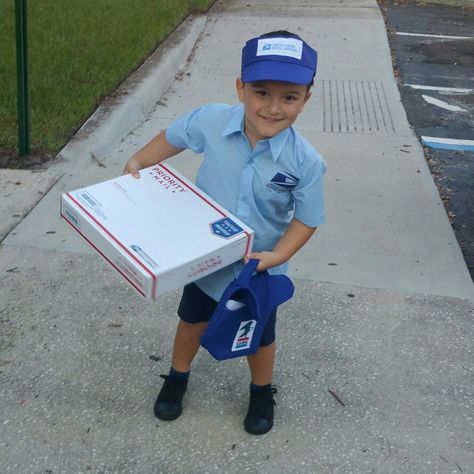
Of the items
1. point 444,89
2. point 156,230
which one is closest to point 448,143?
point 444,89

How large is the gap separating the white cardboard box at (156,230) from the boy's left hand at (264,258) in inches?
1.2

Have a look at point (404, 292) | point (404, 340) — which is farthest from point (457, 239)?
point (404, 340)

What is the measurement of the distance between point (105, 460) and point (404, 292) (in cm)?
175

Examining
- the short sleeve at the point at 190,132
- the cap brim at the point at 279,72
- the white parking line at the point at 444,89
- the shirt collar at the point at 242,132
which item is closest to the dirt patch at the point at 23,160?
the short sleeve at the point at 190,132

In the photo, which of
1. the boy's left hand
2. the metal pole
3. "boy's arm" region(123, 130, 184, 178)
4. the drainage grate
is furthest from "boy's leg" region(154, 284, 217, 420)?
the drainage grate

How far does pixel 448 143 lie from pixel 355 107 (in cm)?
93

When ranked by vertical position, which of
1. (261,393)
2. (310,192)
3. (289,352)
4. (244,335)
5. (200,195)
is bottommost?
(289,352)

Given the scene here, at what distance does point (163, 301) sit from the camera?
346 centimetres

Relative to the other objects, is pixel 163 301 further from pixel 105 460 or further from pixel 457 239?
pixel 457 239

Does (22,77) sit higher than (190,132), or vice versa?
(190,132)

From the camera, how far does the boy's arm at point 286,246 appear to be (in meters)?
2.32

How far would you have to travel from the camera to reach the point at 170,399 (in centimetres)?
278

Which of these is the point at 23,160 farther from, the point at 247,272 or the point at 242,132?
the point at 247,272

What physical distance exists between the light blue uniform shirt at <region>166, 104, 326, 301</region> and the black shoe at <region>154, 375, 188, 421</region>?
563 mm
